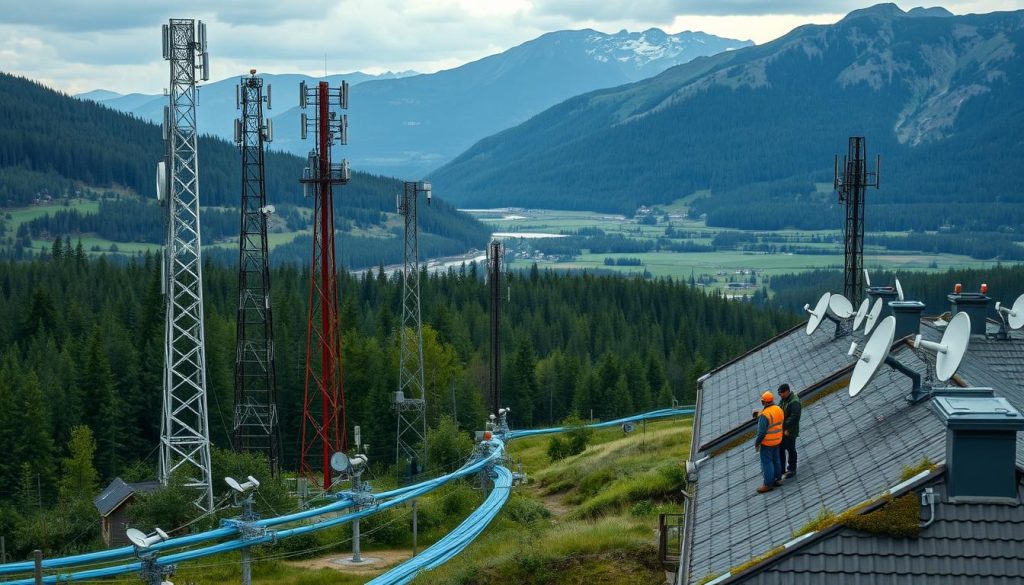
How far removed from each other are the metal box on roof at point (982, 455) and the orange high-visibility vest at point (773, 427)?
383 cm

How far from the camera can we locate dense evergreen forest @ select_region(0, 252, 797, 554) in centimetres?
6125

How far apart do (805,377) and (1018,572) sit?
1427cm

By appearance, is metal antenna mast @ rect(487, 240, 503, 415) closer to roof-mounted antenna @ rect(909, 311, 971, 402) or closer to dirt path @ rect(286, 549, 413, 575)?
dirt path @ rect(286, 549, 413, 575)

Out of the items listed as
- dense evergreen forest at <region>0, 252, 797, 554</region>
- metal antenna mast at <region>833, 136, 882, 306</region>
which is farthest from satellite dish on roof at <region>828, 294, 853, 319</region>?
dense evergreen forest at <region>0, 252, 797, 554</region>

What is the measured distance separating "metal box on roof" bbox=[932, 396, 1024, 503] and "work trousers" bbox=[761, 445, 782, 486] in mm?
4013

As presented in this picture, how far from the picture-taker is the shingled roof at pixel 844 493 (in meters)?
16.1

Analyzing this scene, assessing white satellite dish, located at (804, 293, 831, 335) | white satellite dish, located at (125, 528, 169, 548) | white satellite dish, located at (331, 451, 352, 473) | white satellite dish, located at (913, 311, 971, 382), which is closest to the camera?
white satellite dish, located at (913, 311, 971, 382)

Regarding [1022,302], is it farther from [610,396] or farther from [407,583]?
[610,396]

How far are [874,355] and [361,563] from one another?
19.2 meters

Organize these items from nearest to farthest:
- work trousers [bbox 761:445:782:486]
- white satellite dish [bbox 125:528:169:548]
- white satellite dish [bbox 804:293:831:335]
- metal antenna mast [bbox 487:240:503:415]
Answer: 1. work trousers [bbox 761:445:782:486]
2. white satellite dish [bbox 125:528:169:548]
3. white satellite dish [bbox 804:293:831:335]
4. metal antenna mast [bbox 487:240:503:415]

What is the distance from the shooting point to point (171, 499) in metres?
37.1

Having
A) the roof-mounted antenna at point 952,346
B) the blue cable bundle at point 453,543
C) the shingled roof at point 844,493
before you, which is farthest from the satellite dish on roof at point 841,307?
the roof-mounted antenna at point 952,346

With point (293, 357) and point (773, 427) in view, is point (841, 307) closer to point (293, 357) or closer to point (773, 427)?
point (773, 427)

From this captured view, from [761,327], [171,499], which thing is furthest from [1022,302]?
[761,327]
